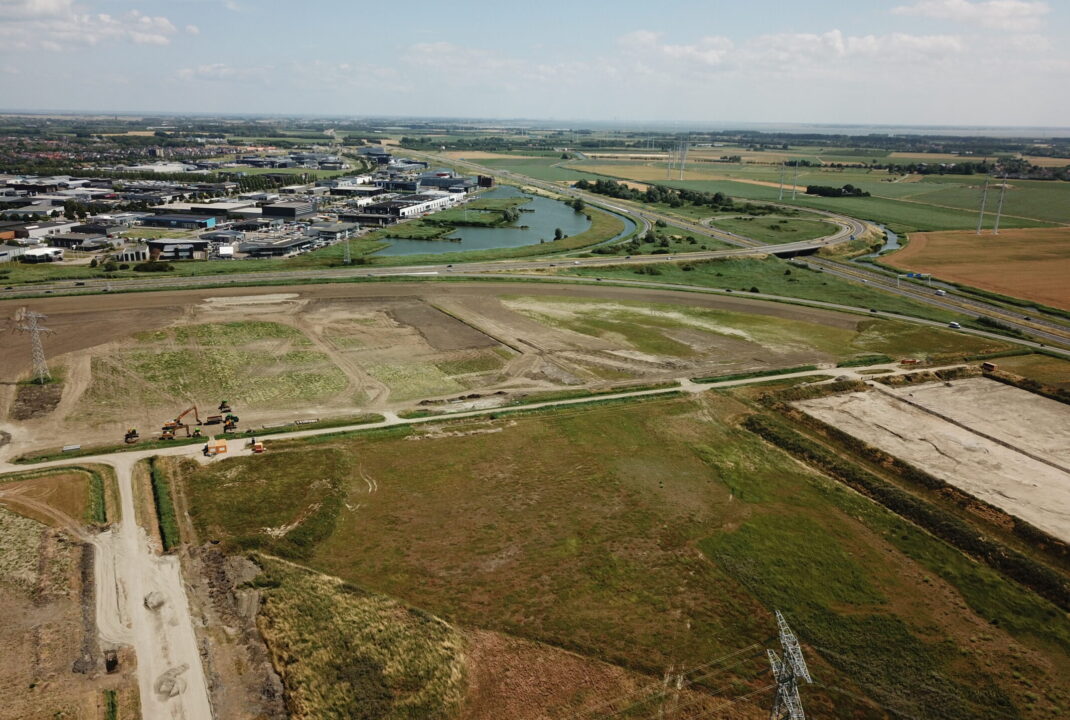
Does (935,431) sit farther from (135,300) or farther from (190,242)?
(190,242)

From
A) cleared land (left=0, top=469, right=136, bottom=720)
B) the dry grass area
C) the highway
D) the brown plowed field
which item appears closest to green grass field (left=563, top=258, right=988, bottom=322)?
the highway

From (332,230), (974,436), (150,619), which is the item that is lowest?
(150,619)

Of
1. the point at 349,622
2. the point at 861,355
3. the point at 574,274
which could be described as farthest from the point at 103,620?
the point at 574,274

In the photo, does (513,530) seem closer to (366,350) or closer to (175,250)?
(366,350)

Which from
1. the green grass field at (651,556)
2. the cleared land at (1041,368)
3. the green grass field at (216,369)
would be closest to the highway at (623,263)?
the cleared land at (1041,368)

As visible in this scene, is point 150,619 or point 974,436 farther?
point 974,436

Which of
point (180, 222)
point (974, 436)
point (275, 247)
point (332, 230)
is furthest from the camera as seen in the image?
point (180, 222)

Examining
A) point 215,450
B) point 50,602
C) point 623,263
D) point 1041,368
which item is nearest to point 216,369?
point 215,450
